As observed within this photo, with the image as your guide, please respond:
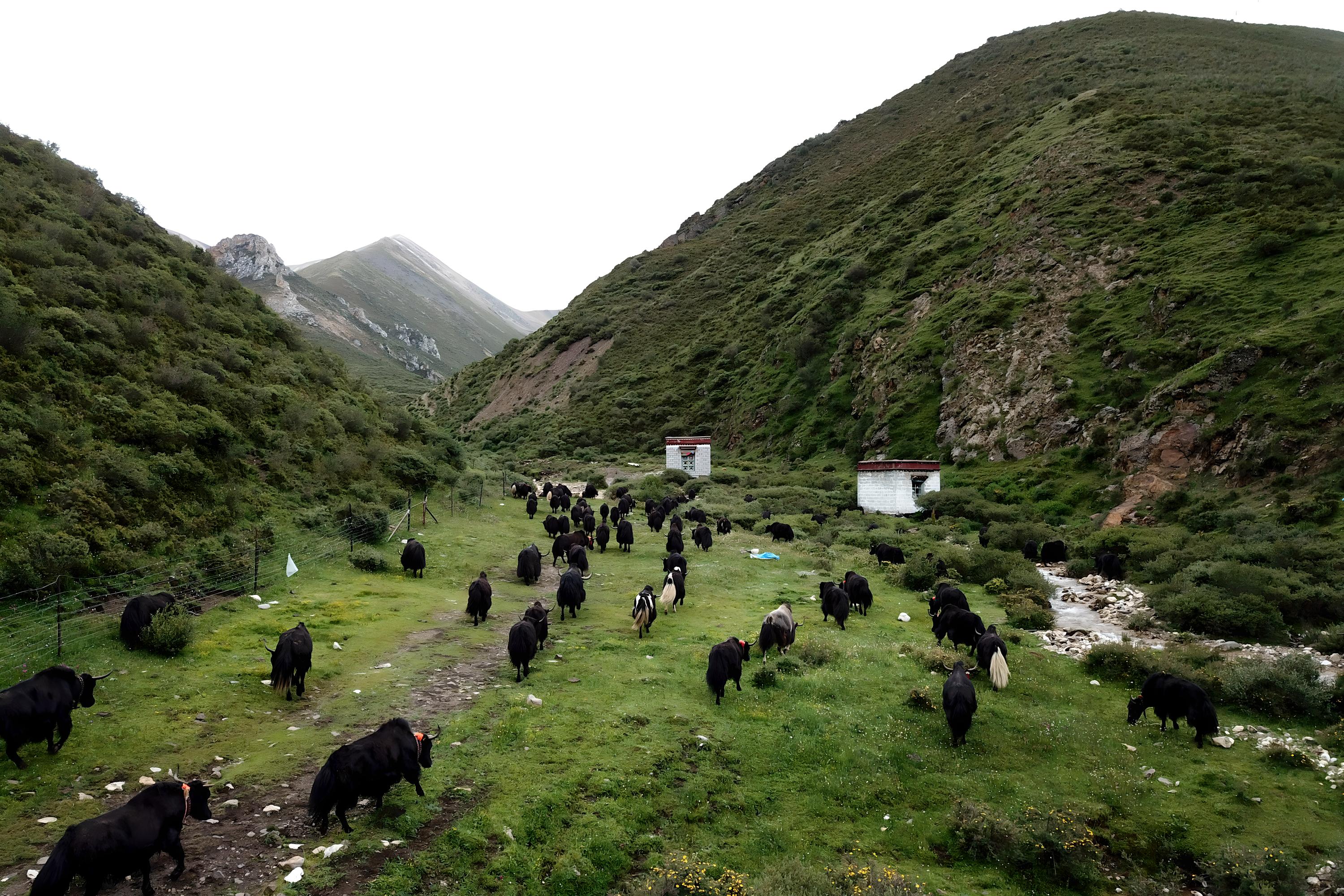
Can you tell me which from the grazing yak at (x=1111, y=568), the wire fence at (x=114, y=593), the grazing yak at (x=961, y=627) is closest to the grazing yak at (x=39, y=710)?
the wire fence at (x=114, y=593)

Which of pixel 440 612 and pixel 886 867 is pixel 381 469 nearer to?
pixel 440 612

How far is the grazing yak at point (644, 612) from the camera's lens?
15641 millimetres

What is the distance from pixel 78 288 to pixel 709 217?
10670 cm

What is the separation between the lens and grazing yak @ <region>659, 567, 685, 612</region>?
59.2ft

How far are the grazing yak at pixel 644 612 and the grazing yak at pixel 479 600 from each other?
364cm

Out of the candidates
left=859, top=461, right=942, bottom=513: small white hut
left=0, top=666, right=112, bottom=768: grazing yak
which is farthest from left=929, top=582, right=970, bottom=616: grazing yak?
left=859, top=461, right=942, bottom=513: small white hut

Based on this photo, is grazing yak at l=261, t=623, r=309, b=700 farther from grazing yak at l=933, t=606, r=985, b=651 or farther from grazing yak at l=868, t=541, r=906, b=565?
grazing yak at l=868, t=541, r=906, b=565

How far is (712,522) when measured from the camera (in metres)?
33.2

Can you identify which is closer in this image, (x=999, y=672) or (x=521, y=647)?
(x=521, y=647)

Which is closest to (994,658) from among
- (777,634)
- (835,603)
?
(777,634)

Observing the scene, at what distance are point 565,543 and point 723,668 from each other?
12644 mm

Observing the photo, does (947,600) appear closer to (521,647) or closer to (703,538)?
(521,647)

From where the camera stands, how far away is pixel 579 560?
21.6m

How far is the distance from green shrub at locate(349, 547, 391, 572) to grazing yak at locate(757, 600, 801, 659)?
1186cm
